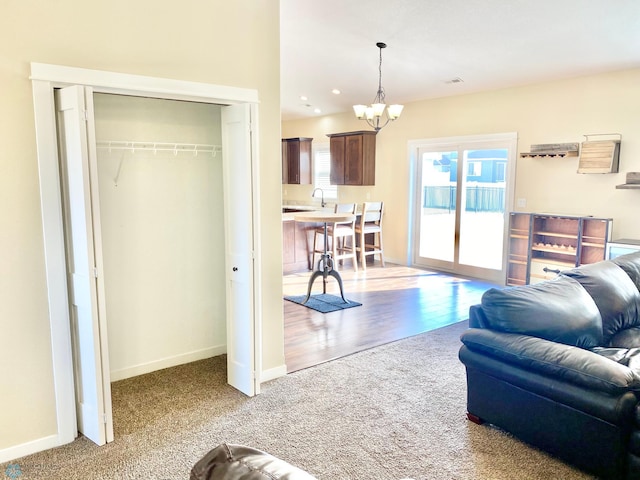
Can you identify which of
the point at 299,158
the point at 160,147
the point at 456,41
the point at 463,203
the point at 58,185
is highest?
the point at 456,41

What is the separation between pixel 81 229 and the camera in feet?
8.34

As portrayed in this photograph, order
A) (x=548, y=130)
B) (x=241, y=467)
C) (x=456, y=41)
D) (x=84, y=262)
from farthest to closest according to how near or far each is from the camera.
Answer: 1. (x=548, y=130)
2. (x=456, y=41)
3. (x=84, y=262)
4. (x=241, y=467)

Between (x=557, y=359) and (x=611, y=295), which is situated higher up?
(x=611, y=295)

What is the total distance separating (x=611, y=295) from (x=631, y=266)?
25.9 inches

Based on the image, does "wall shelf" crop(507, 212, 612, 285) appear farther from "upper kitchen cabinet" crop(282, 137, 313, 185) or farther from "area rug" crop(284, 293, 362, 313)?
"upper kitchen cabinet" crop(282, 137, 313, 185)

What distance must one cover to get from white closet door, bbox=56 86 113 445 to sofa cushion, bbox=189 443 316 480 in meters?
1.96

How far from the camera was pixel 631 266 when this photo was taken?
3699 millimetres

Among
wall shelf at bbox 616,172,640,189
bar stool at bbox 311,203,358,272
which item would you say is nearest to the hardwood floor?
bar stool at bbox 311,203,358,272

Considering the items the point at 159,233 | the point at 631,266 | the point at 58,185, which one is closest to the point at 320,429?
the point at 159,233

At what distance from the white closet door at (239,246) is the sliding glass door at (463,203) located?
4623 millimetres

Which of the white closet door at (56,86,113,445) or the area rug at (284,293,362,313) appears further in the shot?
the area rug at (284,293,362,313)

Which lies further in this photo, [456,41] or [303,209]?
[303,209]

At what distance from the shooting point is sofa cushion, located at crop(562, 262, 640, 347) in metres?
3.21

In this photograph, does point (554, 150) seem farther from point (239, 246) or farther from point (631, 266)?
point (239, 246)
